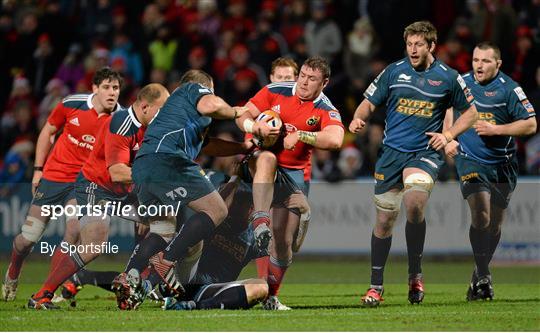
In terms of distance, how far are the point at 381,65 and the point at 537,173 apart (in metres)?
3.44

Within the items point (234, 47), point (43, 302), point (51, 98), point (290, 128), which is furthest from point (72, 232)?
point (51, 98)

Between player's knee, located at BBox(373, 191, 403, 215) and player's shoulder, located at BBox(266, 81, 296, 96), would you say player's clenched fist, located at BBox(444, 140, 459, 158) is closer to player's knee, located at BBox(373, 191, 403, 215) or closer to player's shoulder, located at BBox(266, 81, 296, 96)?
player's knee, located at BBox(373, 191, 403, 215)

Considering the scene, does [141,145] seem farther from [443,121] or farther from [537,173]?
[537,173]

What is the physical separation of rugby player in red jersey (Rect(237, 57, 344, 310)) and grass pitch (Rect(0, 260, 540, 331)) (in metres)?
0.67

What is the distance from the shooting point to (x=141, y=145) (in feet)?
34.9

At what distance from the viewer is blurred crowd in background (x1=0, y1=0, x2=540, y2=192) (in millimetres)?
18531

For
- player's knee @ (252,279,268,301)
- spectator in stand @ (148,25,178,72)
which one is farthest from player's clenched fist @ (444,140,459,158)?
spectator in stand @ (148,25,178,72)

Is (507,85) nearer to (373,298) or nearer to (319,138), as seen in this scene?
(319,138)

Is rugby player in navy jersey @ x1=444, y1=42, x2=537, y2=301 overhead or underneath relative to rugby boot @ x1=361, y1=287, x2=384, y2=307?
overhead

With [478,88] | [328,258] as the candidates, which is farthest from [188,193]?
[328,258]

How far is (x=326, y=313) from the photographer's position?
10.2 metres

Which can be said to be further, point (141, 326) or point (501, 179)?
point (501, 179)

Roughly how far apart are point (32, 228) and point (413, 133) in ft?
14.3

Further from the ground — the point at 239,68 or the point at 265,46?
the point at 265,46
